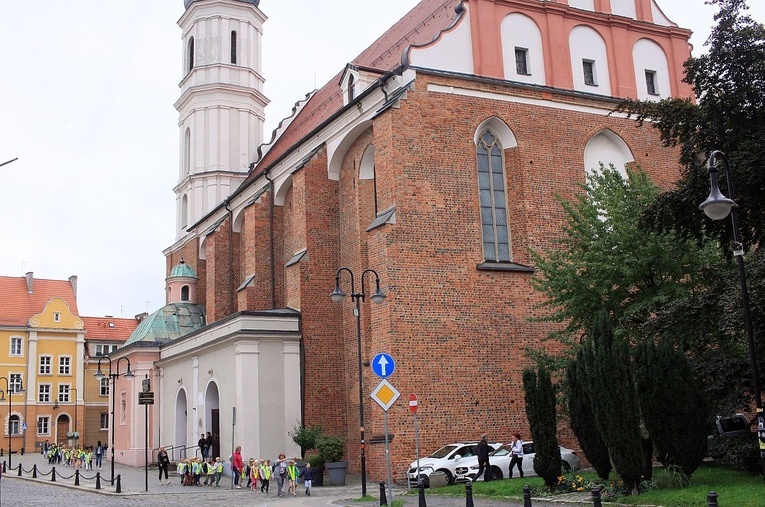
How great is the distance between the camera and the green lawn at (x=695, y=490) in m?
12.9

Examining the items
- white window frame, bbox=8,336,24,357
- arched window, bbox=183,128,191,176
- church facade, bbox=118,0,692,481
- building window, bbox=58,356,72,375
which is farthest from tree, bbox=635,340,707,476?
building window, bbox=58,356,72,375

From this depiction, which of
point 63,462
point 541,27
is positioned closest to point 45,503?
point 541,27

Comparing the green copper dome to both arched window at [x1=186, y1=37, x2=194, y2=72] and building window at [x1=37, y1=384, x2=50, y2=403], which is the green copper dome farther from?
building window at [x1=37, y1=384, x2=50, y2=403]

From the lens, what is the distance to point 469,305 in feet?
78.3

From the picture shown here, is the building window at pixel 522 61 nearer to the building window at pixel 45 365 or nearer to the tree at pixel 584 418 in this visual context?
the tree at pixel 584 418

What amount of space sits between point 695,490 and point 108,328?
6990cm

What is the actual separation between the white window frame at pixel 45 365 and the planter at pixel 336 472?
4911 centimetres

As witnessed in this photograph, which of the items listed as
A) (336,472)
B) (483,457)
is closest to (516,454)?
(483,457)

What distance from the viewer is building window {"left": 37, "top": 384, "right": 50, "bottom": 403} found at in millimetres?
65875

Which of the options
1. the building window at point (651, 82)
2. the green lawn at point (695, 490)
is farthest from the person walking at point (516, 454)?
the building window at point (651, 82)

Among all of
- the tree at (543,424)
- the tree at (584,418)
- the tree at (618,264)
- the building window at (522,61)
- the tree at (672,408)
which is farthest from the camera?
the building window at (522,61)

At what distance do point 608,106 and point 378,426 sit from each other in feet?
41.2

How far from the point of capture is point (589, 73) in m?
27.6

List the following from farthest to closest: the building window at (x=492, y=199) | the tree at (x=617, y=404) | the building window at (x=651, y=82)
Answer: the building window at (x=651, y=82) < the building window at (x=492, y=199) < the tree at (x=617, y=404)
